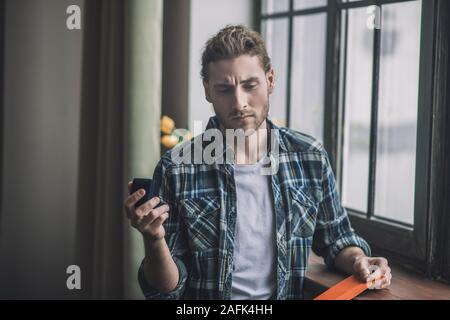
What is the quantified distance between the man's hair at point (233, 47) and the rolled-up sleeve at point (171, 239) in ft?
0.65

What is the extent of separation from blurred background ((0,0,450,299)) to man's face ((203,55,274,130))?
0.32 meters

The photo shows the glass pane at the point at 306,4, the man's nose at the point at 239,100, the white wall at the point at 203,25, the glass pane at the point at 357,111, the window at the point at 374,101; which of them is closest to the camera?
the man's nose at the point at 239,100

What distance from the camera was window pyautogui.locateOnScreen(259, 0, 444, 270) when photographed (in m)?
1.02

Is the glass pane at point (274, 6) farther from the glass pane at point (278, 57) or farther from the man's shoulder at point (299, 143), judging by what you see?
the man's shoulder at point (299, 143)

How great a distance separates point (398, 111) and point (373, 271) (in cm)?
38

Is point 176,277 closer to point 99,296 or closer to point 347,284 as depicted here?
point 347,284

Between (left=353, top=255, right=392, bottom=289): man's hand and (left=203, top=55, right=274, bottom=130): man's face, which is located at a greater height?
(left=203, top=55, right=274, bottom=130): man's face

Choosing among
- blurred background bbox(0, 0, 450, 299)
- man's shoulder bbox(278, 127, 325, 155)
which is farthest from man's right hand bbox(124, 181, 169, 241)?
blurred background bbox(0, 0, 450, 299)

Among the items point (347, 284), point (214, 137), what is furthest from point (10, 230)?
point (347, 284)

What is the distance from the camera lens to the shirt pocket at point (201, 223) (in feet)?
3.19

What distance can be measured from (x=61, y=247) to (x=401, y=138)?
96 centimetres

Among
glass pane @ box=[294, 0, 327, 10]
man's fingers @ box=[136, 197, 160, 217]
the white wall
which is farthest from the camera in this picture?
the white wall

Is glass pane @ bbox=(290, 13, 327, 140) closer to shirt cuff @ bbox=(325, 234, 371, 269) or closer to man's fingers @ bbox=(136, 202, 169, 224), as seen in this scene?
shirt cuff @ bbox=(325, 234, 371, 269)

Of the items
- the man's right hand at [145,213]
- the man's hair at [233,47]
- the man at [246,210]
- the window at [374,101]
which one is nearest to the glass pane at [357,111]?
the window at [374,101]
